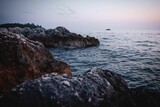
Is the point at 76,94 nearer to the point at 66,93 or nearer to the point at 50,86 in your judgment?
the point at 66,93

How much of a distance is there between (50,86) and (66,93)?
46 cm

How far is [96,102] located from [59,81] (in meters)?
1.15

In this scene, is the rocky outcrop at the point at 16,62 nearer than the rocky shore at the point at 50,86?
No

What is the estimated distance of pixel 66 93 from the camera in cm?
365

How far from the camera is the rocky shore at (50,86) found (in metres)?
3.45

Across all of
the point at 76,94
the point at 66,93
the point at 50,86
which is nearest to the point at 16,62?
the point at 50,86

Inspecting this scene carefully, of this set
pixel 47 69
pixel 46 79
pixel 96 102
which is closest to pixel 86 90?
pixel 96 102

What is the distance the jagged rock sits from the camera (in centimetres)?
339

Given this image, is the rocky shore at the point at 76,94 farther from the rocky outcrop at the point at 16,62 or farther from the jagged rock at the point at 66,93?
the rocky outcrop at the point at 16,62

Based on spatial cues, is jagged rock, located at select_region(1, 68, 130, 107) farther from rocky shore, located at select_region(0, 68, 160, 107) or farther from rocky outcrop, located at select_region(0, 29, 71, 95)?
rocky outcrop, located at select_region(0, 29, 71, 95)

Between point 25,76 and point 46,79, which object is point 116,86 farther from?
point 25,76

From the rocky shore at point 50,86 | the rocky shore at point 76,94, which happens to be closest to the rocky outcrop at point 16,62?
the rocky shore at point 50,86

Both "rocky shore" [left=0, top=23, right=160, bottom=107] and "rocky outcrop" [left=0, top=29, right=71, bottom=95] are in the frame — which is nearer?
"rocky shore" [left=0, top=23, right=160, bottom=107]

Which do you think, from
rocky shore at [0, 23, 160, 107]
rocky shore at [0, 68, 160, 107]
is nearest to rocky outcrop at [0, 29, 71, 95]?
rocky shore at [0, 23, 160, 107]
